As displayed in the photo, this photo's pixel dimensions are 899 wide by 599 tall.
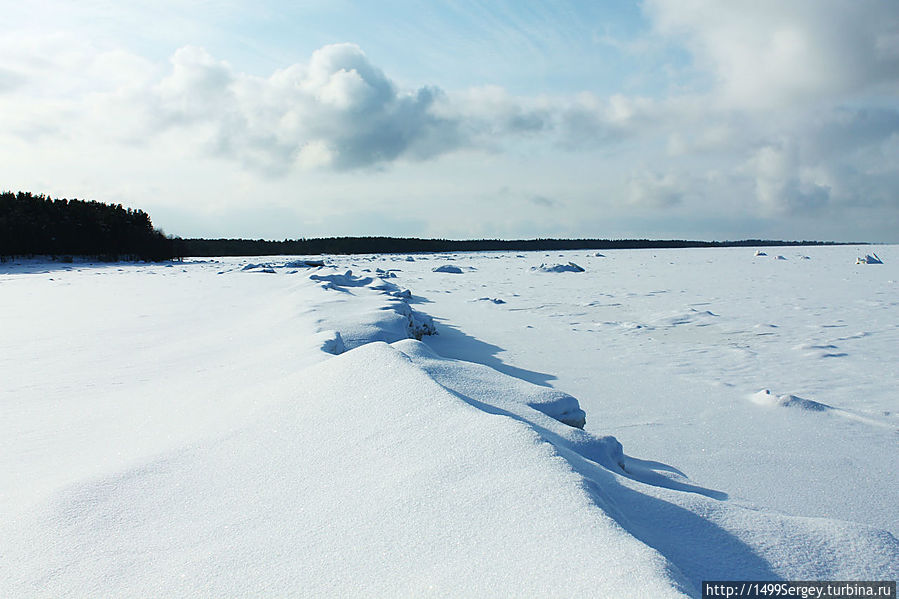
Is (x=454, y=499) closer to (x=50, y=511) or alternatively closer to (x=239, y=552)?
(x=239, y=552)

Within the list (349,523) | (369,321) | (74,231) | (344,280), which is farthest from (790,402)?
A: (74,231)

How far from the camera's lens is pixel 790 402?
3.73 meters

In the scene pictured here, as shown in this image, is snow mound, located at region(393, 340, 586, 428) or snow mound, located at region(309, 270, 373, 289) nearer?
snow mound, located at region(393, 340, 586, 428)

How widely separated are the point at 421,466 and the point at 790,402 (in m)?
3.39

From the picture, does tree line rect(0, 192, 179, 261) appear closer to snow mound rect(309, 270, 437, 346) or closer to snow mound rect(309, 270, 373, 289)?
snow mound rect(309, 270, 373, 289)

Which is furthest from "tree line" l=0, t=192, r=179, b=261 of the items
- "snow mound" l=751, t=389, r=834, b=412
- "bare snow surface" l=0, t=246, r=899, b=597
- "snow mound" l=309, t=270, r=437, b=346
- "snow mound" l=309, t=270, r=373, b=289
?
"snow mound" l=751, t=389, r=834, b=412

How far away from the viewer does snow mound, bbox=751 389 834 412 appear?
3674 mm

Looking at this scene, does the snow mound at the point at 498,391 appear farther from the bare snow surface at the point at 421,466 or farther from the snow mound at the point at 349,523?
the snow mound at the point at 349,523

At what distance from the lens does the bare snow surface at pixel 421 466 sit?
1.23 meters

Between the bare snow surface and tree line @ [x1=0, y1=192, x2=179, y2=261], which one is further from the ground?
tree line @ [x1=0, y1=192, x2=179, y2=261]

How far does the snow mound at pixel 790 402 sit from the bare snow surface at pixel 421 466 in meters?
0.02

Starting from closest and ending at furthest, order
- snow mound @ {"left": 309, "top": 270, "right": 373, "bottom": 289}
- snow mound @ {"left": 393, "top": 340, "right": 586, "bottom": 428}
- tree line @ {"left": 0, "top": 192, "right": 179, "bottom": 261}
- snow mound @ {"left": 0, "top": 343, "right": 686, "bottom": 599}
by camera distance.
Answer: snow mound @ {"left": 0, "top": 343, "right": 686, "bottom": 599} < snow mound @ {"left": 393, "top": 340, "right": 586, "bottom": 428} < snow mound @ {"left": 309, "top": 270, "right": 373, "bottom": 289} < tree line @ {"left": 0, "top": 192, "right": 179, "bottom": 261}

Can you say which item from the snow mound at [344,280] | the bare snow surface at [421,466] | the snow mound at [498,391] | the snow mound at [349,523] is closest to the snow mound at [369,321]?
the bare snow surface at [421,466]

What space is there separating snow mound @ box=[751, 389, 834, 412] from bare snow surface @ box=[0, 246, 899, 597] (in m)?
0.02
